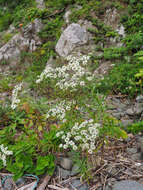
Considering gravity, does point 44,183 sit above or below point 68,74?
below

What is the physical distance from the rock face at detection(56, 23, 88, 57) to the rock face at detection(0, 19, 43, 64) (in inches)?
49.3

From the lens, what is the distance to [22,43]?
6934 millimetres

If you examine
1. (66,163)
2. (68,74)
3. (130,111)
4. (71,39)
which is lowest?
(66,163)

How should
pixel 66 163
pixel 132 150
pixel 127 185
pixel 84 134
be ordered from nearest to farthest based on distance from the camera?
pixel 84 134 < pixel 127 185 < pixel 66 163 < pixel 132 150

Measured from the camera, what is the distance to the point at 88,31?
5883 mm

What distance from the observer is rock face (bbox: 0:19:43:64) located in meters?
6.82

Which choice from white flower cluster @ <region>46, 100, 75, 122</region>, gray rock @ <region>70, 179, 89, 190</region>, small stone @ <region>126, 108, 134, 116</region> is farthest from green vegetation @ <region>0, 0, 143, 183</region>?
small stone @ <region>126, 108, 134, 116</region>

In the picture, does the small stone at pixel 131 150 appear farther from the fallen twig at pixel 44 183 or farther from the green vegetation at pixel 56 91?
the fallen twig at pixel 44 183

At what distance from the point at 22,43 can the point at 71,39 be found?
2231 millimetres

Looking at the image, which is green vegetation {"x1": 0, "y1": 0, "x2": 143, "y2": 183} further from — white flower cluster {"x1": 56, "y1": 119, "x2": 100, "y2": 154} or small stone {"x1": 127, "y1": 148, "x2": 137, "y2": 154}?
small stone {"x1": 127, "y1": 148, "x2": 137, "y2": 154}

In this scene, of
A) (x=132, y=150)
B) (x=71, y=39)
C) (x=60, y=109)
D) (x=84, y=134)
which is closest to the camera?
(x=84, y=134)

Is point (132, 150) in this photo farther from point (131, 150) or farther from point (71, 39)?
point (71, 39)

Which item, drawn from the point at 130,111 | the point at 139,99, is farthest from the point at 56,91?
the point at 139,99

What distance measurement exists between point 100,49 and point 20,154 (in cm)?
424
